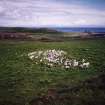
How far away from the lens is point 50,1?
3375 mm

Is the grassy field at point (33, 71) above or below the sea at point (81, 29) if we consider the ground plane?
below

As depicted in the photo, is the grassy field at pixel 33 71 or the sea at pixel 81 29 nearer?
the grassy field at pixel 33 71

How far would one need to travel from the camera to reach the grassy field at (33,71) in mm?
2930

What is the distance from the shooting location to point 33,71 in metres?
3.10

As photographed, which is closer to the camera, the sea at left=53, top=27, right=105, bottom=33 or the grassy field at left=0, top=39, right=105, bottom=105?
the grassy field at left=0, top=39, right=105, bottom=105

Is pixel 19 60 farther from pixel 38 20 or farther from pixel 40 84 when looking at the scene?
pixel 38 20

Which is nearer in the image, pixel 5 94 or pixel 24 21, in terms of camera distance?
pixel 5 94

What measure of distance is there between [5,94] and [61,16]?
1413 millimetres

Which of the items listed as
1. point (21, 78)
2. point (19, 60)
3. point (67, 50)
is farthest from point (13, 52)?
point (67, 50)

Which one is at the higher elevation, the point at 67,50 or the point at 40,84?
the point at 67,50

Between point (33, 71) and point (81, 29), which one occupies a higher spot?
point (81, 29)

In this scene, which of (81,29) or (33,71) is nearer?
(33,71)

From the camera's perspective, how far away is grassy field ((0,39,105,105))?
2.93 metres

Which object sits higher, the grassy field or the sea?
the sea
